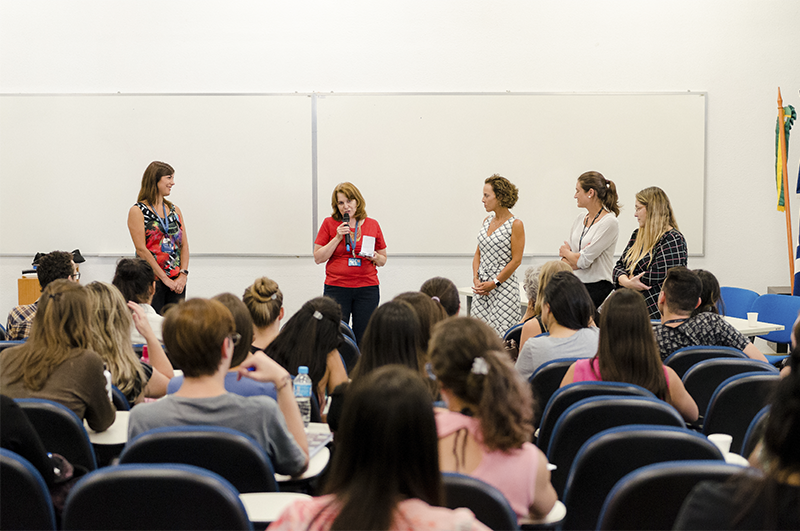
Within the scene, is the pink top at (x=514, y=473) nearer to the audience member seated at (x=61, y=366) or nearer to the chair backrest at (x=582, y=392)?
the chair backrest at (x=582, y=392)

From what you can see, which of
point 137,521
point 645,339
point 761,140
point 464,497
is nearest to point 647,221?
point 645,339

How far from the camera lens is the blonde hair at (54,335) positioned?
2271mm

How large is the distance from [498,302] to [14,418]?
136 inches

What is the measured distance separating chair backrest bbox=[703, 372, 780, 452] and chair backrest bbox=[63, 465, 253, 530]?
5.77 ft

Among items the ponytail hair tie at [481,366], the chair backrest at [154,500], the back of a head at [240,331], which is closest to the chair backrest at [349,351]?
the back of a head at [240,331]

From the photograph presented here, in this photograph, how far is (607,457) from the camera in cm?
167

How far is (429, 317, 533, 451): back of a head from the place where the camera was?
1563mm

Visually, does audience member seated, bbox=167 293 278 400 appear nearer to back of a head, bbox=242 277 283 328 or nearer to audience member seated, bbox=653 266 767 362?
back of a head, bbox=242 277 283 328

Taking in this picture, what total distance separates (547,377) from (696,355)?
2.32 ft

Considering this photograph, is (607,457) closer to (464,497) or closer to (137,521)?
(464,497)

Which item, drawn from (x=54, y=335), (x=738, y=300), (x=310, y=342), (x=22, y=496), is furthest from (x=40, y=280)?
(x=738, y=300)

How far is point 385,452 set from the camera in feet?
3.53

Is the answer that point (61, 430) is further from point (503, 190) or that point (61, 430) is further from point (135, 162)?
point (135, 162)

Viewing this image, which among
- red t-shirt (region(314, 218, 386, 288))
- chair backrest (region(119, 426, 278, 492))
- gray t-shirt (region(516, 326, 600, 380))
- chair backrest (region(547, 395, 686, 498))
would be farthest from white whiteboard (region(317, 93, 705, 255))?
chair backrest (region(119, 426, 278, 492))
